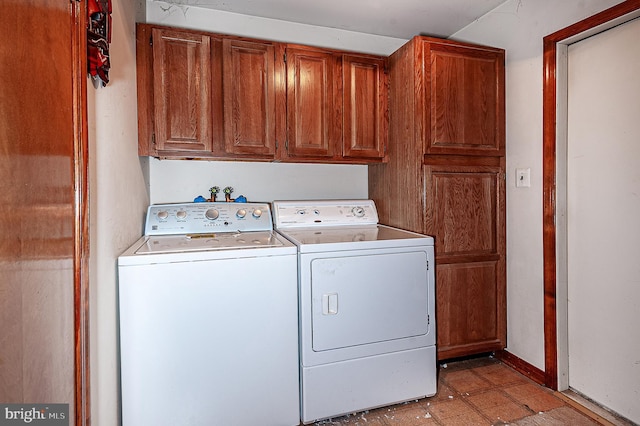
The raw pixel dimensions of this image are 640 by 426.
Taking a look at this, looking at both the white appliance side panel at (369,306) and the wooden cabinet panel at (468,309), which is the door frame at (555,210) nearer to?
the wooden cabinet panel at (468,309)

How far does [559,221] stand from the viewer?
191 centimetres

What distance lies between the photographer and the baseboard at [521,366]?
2.01 meters

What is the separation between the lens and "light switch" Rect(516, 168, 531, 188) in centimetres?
206

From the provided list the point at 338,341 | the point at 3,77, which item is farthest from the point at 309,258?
the point at 3,77

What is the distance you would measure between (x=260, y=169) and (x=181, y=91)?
0.73 meters

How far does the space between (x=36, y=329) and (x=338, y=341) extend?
4.10ft

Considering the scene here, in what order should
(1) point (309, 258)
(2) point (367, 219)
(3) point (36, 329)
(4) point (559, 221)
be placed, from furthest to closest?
1. (2) point (367, 219)
2. (4) point (559, 221)
3. (1) point (309, 258)
4. (3) point (36, 329)

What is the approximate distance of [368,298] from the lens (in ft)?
5.66

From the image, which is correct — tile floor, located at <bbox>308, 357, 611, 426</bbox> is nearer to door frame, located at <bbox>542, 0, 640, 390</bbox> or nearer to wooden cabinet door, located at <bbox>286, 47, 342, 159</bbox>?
door frame, located at <bbox>542, 0, 640, 390</bbox>

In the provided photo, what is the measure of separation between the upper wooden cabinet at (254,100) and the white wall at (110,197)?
7.4 inches

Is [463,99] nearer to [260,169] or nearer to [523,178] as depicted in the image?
[523,178]

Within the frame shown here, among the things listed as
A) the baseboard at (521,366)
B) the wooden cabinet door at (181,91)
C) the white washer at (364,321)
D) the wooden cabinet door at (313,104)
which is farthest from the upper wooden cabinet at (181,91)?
the baseboard at (521,366)

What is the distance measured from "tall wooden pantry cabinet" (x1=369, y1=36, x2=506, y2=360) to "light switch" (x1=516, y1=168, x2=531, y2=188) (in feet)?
0.38

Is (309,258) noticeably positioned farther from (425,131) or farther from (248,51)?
(248,51)
